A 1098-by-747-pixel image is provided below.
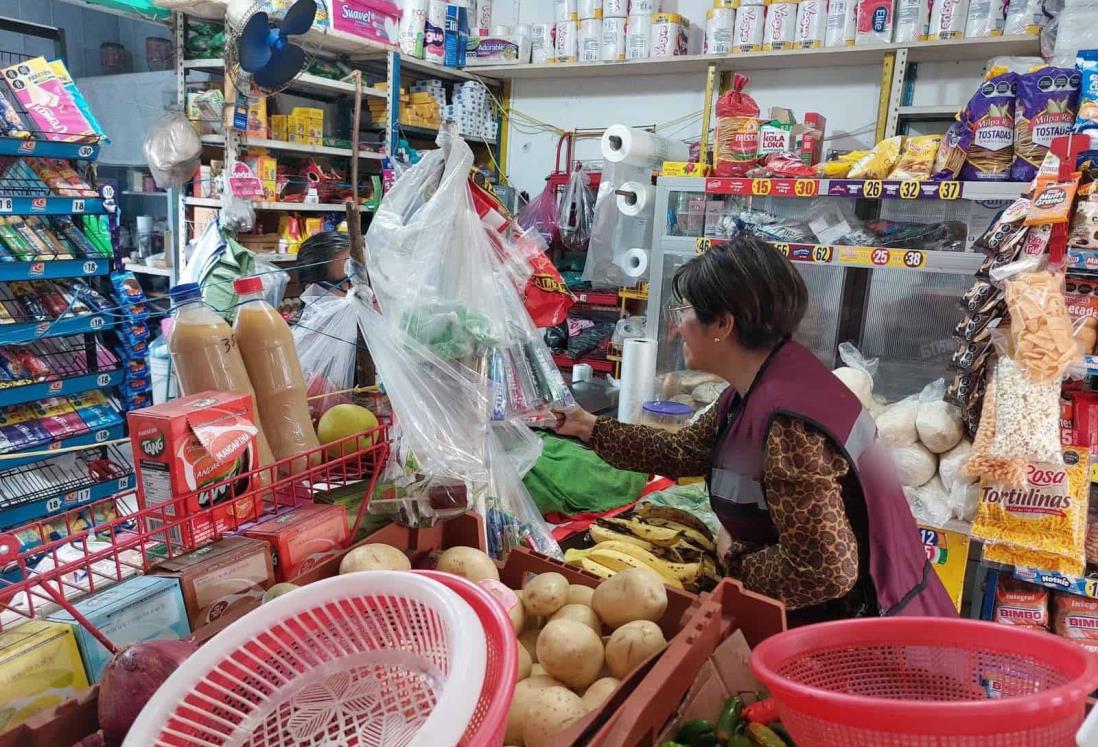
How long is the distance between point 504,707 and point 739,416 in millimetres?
1114

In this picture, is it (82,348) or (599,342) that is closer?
(82,348)

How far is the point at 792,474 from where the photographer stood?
1444 mm

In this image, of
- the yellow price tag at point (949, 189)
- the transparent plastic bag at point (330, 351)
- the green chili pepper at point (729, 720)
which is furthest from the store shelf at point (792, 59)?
the green chili pepper at point (729, 720)

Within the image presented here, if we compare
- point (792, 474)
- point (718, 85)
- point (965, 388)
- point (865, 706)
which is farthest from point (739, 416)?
point (718, 85)

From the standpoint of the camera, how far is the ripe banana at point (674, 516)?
218 cm

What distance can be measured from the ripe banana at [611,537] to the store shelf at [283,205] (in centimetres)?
318

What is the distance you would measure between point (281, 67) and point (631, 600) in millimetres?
2152

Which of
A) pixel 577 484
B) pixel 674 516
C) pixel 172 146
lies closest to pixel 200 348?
pixel 674 516

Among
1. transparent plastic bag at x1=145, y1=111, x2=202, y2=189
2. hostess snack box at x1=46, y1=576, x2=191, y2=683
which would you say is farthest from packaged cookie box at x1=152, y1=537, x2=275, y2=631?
transparent plastic bag at x1=145, y1=111, x2=202, y2=189

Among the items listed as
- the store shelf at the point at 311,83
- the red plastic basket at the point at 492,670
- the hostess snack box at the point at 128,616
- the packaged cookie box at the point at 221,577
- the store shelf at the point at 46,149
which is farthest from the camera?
the store shelf at the point at 311,83

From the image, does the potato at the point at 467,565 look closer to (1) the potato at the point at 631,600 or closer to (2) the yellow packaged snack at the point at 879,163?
(1) the potato at the point at 631,600

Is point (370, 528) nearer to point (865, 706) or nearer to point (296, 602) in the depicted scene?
point (296, 602)

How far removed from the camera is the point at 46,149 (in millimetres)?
3223

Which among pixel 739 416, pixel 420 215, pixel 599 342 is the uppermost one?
pixel 420 215
